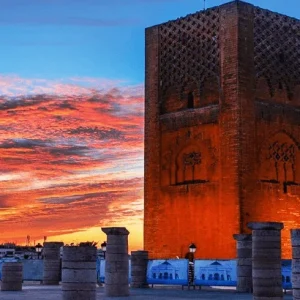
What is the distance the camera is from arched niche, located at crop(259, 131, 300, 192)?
29.8 m

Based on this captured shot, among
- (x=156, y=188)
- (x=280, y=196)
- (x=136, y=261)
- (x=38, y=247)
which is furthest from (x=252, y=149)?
(x=38, y=247)

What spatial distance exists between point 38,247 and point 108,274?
1154 centimetres

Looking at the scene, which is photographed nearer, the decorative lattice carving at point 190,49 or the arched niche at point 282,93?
the decorative lattice carving at point 190,49

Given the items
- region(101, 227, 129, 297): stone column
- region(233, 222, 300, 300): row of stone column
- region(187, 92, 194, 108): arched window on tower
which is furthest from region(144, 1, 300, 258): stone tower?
region(233, 222, 300, 300): row of stone column

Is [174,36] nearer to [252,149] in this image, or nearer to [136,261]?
[252,149]

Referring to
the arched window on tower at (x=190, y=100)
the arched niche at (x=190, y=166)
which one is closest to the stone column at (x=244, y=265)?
the arched niche at (x=190, y=166)

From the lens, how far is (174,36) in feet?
104

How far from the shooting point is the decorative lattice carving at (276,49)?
3030cm

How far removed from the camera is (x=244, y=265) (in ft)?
72.2

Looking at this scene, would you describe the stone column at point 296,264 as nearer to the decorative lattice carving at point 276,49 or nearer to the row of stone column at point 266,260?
the row of stone column at point 266,260

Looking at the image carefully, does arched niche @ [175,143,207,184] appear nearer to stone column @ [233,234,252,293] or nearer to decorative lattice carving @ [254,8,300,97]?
decorative lattice carving @ [254,8,300,97]

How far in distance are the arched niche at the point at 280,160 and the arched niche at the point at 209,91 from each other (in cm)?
253

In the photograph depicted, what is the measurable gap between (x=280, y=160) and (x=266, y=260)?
45.7ft

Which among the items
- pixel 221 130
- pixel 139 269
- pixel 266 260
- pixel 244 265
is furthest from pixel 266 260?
pixel 221 130
